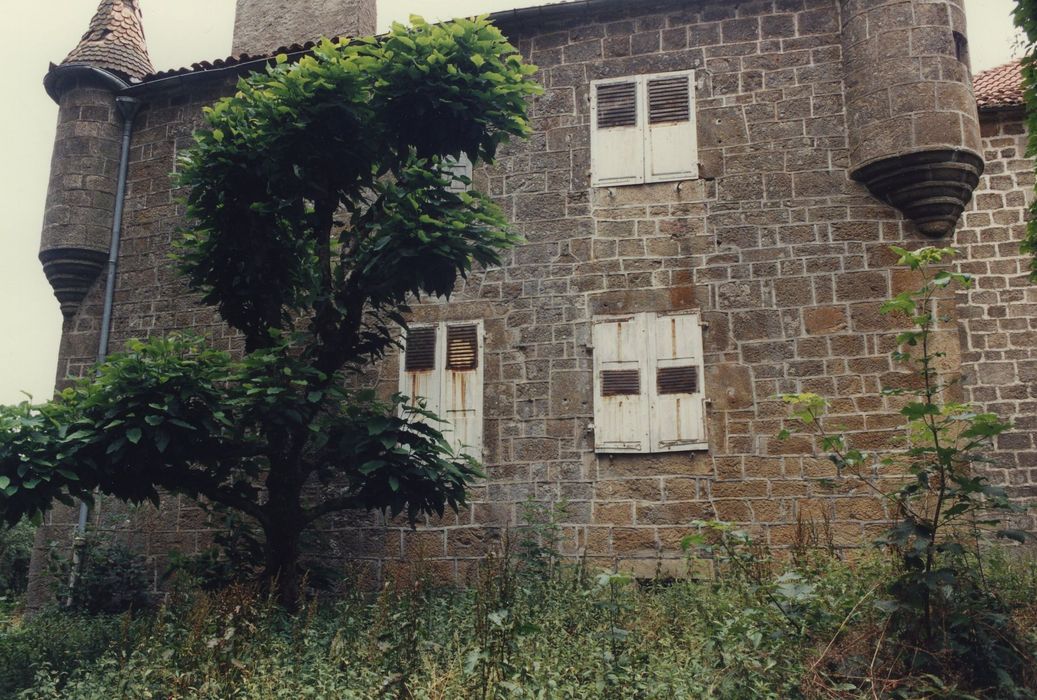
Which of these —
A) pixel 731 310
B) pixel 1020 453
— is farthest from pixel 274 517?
pixel 1020 453

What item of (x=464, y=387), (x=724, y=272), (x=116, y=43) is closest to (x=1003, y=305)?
(x=724, y=272)

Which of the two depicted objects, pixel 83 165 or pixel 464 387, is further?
pixel 83 165

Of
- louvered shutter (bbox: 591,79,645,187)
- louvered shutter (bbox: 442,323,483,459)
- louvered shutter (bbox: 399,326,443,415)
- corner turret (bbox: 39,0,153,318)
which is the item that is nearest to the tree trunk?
louvered shutter (bbox: 442,323,483,459)

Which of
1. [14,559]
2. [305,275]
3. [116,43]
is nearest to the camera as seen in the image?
[305,275]

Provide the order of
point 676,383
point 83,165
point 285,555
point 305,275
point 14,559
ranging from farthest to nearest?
point 14,559 < point 83,165 < point 676,383 < point 305,275 < point 285,555

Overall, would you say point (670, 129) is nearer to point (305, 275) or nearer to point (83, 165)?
point (305, 275)

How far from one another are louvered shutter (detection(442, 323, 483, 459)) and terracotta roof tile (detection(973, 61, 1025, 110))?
655 centimetres

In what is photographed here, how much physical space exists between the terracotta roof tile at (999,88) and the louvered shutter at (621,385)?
5.14 meters

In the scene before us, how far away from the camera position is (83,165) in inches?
465

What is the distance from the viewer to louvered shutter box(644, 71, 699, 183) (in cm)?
993

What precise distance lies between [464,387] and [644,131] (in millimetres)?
3313

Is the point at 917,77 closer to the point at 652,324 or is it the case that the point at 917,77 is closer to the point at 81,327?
the point at 652,324

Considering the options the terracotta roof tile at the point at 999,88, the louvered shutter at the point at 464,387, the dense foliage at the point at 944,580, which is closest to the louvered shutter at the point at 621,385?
the louvered shutter at the point at 464,387

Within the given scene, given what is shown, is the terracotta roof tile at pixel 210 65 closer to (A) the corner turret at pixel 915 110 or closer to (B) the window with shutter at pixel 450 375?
(B) the window with shutter at pixel 450 375
